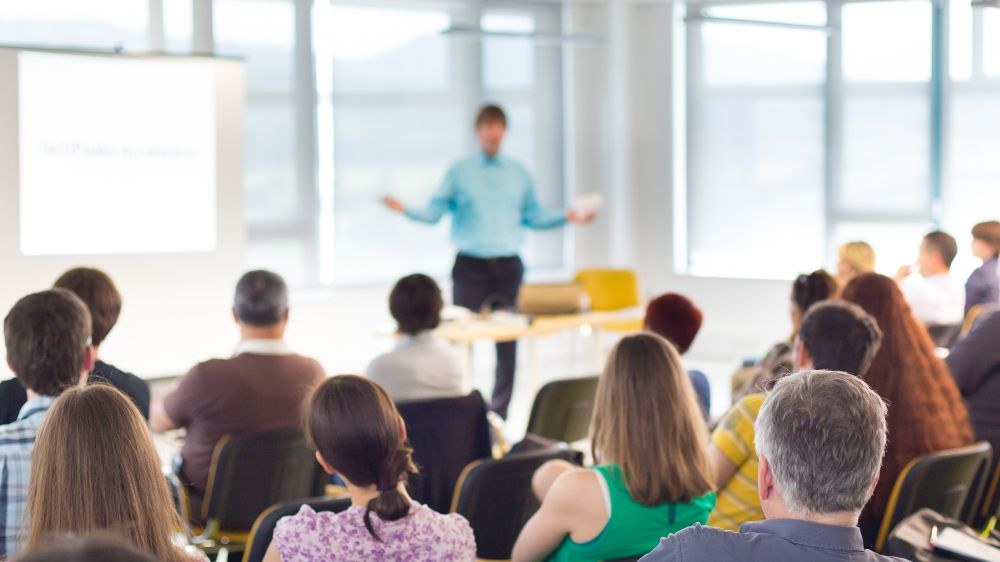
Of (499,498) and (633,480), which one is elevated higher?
(633,480)

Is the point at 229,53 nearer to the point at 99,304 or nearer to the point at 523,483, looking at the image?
the point at 99,304

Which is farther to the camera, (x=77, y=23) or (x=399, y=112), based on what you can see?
(x=399, y=112)

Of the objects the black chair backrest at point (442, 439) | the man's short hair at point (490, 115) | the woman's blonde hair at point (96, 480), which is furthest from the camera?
the man's short hair at point (490, 115)

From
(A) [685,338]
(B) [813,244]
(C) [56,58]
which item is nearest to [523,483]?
(A) [685,338]

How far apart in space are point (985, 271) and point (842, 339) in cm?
390

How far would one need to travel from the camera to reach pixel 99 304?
3.74m

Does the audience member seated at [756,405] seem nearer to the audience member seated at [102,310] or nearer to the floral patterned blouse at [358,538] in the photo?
the floral patterned blouse at [358,538]

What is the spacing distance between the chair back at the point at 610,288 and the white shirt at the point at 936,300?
2304mm

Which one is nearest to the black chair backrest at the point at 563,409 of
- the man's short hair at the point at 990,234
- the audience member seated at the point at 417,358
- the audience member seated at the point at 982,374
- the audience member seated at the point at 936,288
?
the audience member seated at the point at 417,358

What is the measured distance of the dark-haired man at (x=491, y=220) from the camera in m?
7.17

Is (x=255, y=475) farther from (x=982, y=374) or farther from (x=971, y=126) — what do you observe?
(x=971, y=126)

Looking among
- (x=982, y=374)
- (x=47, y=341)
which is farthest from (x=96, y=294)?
(x=982, y=374)

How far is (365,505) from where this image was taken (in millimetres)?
2338

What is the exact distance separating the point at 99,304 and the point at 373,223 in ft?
16.2
